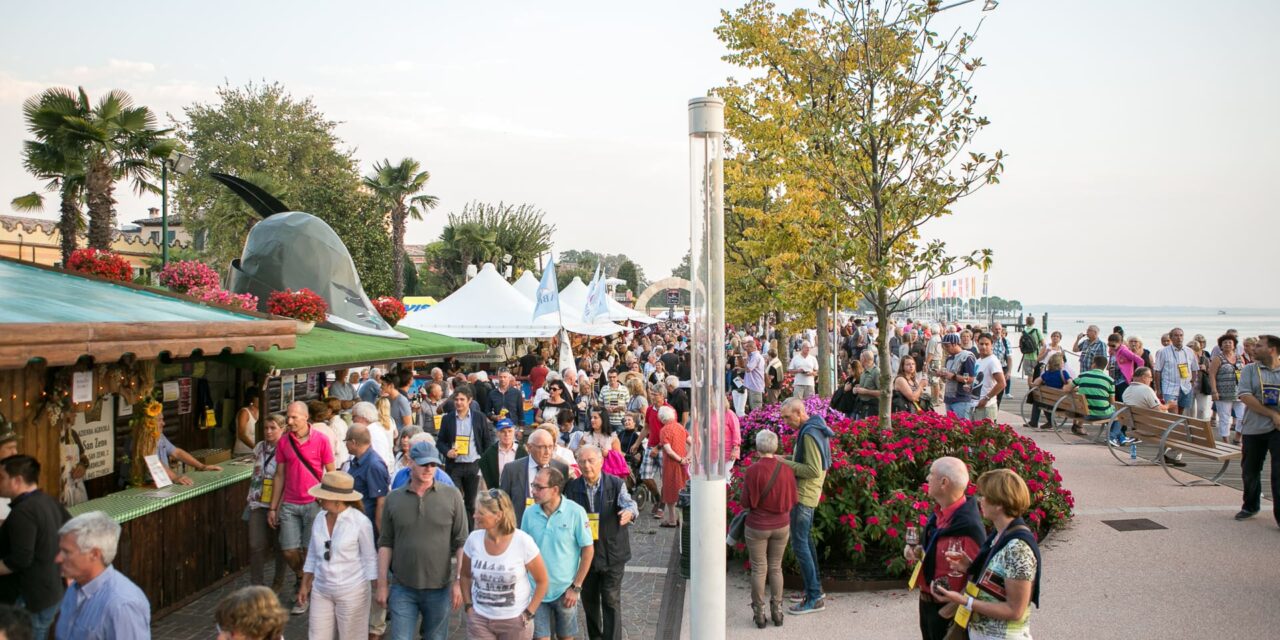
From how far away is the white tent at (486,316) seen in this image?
18828 mm

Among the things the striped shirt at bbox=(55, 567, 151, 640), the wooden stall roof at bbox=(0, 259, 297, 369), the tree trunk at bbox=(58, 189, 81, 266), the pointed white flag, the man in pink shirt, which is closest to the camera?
the striped shirt at bbox=(55, 567, 151, 640)

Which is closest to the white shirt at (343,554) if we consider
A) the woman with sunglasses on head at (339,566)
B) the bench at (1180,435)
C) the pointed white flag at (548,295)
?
the woman with sunglasses on head at (339,566)

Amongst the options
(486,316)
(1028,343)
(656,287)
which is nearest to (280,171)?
(656,287)

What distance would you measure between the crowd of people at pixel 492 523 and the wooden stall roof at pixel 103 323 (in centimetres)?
74

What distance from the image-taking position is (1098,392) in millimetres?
13547

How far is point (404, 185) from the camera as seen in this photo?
44969 mm

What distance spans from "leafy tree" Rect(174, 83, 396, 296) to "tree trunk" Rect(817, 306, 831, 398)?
31126mm

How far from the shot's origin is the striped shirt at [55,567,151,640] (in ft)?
12.6

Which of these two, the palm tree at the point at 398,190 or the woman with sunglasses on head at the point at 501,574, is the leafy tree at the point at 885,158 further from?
the palm tree at the point at 398,190

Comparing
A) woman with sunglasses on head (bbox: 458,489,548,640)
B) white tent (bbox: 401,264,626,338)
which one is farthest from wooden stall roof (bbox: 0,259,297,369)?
white tent (bbox: 401,264,626,338)

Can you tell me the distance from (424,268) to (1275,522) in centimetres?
6734

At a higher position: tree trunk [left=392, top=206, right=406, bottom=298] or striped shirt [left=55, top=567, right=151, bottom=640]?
tree trunk [left=392, top=206, right=406, bottom=298]

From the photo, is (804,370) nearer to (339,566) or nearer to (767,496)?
(767,496)

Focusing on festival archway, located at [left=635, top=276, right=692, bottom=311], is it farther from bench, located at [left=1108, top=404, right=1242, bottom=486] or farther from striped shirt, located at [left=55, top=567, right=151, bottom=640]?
striped shirt, located at [left=55, top=567, right=151, bottom=640]
